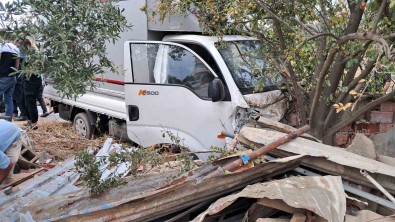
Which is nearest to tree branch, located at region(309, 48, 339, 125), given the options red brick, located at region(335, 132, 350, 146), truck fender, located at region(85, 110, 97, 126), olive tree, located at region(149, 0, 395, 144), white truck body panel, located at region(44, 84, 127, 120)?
olive tree, located at region(149, 0, 395, 144)

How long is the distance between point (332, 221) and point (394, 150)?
68.7 inches

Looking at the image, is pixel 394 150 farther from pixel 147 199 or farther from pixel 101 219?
pixel 101 219

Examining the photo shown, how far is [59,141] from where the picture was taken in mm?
7594

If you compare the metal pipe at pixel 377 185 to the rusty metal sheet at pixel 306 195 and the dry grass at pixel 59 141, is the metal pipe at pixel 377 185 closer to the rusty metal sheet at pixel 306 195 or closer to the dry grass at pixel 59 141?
the rusty metal sheet at pixel 306 195

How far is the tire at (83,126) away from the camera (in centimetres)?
789

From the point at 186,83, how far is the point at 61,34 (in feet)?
9.20

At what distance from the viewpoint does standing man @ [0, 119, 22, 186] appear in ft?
15.2

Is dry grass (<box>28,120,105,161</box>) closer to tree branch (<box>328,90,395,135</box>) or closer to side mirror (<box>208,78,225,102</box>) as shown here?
side mirror (<box>208,78,225,102</box>)

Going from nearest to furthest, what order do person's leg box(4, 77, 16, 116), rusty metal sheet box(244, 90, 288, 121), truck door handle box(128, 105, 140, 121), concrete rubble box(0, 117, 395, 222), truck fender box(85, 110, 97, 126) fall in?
concrete rubble box(0, 117, 395, 222) → rusty metal sheet box(244, 90, 288, 121) → truck door handle box(128, 105, 140, 121) → truck fender box(85, 110, 97, 126) → person's leg box(4, 77, 16, 116)

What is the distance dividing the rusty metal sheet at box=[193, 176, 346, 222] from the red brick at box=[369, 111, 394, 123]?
2444mm

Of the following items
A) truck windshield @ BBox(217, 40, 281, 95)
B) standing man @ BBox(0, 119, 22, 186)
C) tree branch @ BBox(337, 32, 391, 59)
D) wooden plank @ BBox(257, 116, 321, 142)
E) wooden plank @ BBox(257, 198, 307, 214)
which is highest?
tree branch @ BBox(337, 32, 391, 59)

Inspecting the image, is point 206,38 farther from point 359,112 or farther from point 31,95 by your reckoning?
point 31,95

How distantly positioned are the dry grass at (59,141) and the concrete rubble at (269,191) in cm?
359

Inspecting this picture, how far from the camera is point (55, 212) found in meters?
3.37
